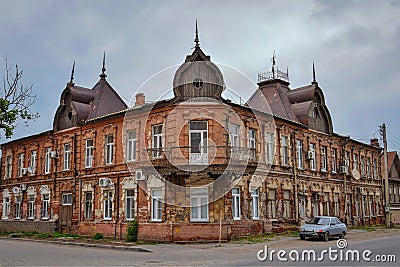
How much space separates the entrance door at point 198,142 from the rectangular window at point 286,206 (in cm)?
794

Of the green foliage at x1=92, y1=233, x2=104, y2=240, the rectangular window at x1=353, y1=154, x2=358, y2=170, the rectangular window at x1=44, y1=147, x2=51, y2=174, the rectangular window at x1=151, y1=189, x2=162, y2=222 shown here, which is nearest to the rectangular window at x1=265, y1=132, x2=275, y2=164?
the rectangular window at x1=151, y1=189, x2=162, y2=222

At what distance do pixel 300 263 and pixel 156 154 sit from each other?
500 inches

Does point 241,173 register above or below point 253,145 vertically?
below

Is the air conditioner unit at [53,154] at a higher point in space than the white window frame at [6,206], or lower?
higher

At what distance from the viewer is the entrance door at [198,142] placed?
947 inches

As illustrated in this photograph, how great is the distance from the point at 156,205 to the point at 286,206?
9.24m

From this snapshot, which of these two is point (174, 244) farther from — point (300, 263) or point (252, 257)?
point (300, 263)

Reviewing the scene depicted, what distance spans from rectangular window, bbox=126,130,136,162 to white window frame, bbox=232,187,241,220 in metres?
6.31

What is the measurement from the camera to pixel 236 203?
25.4 meters

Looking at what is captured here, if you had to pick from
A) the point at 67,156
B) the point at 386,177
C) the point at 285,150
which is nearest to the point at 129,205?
the point at 67,156

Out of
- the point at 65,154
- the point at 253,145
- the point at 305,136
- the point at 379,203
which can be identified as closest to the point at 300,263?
the point at 253,145

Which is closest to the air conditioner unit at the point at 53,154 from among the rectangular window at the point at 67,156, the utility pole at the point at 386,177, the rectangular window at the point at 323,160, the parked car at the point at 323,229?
the rectangular window at the point at 67,156

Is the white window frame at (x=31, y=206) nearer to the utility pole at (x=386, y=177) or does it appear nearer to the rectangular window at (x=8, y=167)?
the rectangular window at (x=8, y=167)

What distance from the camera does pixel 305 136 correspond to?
32312mm
